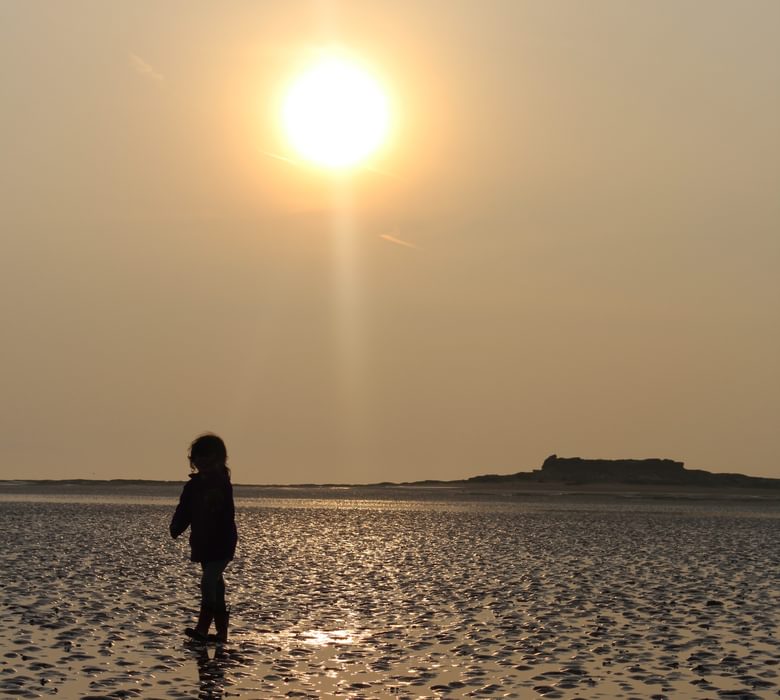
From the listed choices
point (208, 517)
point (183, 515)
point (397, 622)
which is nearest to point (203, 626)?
point (208, 517)

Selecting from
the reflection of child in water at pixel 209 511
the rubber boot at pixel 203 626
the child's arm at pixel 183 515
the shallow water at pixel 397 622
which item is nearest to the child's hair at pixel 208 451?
the reflection of child in water at pixel 209 511

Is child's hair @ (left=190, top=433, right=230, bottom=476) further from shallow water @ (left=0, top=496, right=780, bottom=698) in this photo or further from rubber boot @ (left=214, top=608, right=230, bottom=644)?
shallow water @ (left=0, top=496, right=780, bottom=698)

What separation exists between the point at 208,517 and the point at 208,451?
3.44 ft

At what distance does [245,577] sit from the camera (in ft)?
93.2

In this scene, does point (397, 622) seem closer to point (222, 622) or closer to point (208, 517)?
point (222, 622)

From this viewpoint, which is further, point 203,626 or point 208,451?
point 208,451

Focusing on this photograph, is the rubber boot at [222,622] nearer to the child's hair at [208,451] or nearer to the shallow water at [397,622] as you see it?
the shallow water at [397,622]

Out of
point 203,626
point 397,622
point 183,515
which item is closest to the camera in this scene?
point 203,626

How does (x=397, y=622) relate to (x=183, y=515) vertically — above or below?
below

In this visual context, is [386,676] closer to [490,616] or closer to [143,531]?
[490,616]

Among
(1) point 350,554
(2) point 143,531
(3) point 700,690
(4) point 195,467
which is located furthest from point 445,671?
(2) point 143,531

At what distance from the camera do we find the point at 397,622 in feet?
66.3

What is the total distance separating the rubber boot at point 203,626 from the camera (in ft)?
58.6

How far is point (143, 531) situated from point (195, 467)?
32.8m
